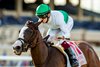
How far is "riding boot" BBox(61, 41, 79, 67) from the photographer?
25.2ft

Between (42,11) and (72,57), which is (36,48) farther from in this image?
(72,57)

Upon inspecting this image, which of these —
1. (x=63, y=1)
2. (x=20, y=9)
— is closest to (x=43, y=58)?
(x=20, y=9)

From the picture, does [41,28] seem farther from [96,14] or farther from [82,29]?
[96,14]

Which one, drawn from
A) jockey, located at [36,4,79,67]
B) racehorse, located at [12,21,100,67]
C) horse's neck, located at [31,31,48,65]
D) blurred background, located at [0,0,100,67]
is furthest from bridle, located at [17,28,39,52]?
blurred background, located at [0,0,100,67]

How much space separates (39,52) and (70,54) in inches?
31.1

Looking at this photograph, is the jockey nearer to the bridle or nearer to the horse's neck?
the horse's neck

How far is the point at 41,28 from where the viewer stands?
24.5 ft

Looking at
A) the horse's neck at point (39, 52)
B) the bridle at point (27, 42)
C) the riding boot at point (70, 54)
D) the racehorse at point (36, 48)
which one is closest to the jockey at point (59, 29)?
the riding boot at point (70, 54)

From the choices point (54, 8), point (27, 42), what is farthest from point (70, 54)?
point (54, 8)

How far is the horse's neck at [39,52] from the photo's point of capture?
703cm

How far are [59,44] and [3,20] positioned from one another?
12.8 meters

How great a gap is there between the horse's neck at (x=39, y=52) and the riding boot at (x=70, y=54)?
58 centimetres

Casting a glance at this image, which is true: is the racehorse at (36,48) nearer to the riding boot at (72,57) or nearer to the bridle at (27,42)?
the bridle at (27,42)

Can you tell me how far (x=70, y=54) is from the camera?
7.75m
